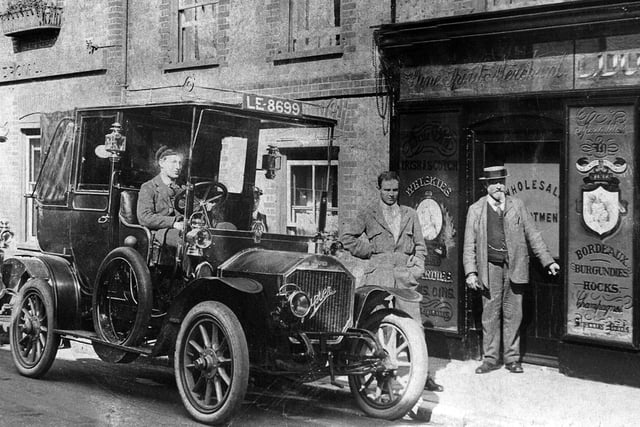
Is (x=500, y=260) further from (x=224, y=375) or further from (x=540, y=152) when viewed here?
(x=224, y=375)

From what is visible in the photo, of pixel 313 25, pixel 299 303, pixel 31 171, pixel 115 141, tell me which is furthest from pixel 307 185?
pixel 31 171

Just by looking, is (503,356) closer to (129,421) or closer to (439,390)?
(439,390)

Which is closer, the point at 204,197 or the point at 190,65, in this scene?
the point at 204,197

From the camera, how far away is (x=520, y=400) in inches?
280

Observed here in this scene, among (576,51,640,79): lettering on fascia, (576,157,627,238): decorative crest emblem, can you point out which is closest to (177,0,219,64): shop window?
(576,51,640,79): lettering on fascia

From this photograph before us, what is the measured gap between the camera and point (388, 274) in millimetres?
7375

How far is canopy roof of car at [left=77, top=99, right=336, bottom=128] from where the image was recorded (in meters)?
6.67

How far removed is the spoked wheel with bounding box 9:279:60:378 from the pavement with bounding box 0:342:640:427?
116 centimetres

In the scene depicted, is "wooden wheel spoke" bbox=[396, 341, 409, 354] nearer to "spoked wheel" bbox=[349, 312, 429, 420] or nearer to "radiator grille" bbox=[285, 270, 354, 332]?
"spoked wheel" bbox=[349, 312, 429, 420]

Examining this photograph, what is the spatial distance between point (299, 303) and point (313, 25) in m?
5.44

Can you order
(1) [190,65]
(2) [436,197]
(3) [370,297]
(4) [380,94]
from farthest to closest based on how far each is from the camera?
(1) [190,65], (4) [380,94], (2) [436,197], (3) [370,297]

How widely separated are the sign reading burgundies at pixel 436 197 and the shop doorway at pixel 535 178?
0.94 ft

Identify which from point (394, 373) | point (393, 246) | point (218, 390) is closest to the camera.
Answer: point (218, 390)

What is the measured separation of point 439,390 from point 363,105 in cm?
393
